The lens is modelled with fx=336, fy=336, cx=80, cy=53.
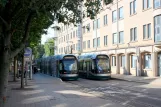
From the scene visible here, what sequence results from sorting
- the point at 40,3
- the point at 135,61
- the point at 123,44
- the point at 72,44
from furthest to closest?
the point at 72,44 → the point at 123,44 → the point at 135,61 → the point at 40,3

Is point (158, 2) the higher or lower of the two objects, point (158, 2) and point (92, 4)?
the higher

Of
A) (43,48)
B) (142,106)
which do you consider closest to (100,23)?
(142,106)

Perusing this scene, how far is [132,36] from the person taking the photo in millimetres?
46094

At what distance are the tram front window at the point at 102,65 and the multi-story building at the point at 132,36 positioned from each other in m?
5.47

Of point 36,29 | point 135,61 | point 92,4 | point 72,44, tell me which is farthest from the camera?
point 72,44

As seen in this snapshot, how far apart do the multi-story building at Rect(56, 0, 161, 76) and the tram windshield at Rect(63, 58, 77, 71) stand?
5948 mm

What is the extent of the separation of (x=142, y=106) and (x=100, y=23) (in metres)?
45.4

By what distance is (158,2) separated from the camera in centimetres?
3831

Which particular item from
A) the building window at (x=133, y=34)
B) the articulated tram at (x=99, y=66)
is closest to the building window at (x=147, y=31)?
the building window at (x=133, y=34)

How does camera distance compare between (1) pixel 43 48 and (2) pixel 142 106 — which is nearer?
(2) pixel 142 106

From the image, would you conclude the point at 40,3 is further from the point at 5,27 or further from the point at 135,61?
the point at 135,61

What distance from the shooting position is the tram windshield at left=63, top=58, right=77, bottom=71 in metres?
39.1

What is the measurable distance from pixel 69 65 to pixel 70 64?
6.5 inches

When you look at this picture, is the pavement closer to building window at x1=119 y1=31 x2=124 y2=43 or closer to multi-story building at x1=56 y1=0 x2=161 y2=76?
multi-story building at x1=56 y1=0 x2=161 y2=76
